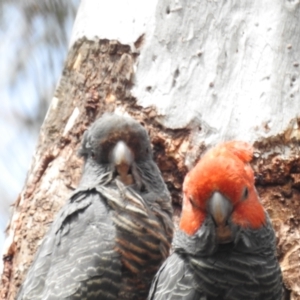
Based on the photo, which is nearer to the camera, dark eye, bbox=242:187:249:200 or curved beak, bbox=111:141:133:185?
dark eye, bbox=242:187:249:200

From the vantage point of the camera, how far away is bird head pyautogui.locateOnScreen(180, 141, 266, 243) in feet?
11.3

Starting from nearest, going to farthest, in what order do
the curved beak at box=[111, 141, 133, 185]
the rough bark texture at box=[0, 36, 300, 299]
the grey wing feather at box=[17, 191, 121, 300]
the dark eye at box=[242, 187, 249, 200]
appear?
the dark eye at box=[242, 187, 249, 200], the grey wing feather at box=[17, 191, 121, 300], the curved beak at box=[111, 141, 133, 185], the rough bark texture at box=[0, 36, 300, 299]

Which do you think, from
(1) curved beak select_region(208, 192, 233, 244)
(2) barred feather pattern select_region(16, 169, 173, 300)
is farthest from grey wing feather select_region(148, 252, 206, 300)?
(1) curved beak select_region(208, 192, 233, 244)

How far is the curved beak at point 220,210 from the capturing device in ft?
11.2

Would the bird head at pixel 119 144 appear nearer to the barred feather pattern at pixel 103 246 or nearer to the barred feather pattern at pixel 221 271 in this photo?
the barred feather pattern at pixel 103 246

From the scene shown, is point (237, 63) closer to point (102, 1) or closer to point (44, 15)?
point (102, 1)

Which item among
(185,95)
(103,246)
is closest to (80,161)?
(185,95)

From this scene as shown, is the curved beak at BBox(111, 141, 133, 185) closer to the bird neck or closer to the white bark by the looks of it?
the bird neck

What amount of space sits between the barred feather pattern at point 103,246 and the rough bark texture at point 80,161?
59cm

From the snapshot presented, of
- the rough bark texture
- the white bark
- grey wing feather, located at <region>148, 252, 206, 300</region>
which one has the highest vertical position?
the white bark

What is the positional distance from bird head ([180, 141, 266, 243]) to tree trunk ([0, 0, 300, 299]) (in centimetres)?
81

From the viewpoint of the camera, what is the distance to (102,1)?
5055mm

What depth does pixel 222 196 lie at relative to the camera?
3436mm

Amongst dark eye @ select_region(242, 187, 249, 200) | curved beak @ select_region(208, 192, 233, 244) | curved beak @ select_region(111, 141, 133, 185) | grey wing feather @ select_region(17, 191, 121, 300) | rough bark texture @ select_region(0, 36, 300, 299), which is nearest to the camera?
curved beak @ select_region(208, 192, 233, 244)
